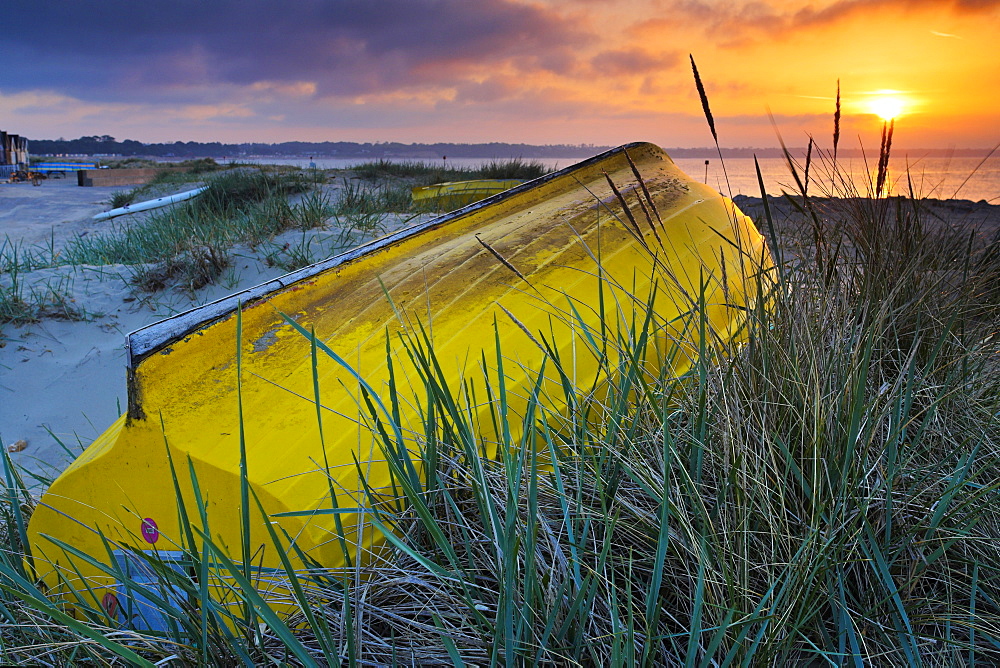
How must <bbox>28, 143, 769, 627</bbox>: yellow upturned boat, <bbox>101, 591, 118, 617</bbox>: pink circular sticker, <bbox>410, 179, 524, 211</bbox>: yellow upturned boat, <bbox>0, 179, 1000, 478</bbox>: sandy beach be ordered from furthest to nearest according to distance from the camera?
<bbox>410, 179, 524, 211</bbox>: yellow upturned boat, <bbox>0, 179, 1000, 478</bbox>: sandy beach, <bbox>101, 591, 118, 617</bbox>: pink circular sticker, <bbox>28, 143, 769, 627</bbox>: yellow upturned boat

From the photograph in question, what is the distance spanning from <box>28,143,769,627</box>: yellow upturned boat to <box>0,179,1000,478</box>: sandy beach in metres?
0.55

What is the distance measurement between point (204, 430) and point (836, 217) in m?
2.35

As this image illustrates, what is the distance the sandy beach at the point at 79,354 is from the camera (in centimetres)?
251

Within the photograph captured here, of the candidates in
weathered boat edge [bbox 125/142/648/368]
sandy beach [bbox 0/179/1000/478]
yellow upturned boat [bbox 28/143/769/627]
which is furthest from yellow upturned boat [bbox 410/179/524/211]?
yellow upturned boat [bbox 28/143/769/627]

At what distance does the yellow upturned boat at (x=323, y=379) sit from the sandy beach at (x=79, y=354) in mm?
553

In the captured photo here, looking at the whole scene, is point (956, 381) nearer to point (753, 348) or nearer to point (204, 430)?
point (753, 348)

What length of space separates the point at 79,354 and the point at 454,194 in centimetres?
361

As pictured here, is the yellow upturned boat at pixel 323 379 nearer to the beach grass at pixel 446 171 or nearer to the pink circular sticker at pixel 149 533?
the pink circular sticker at pixel 149 533

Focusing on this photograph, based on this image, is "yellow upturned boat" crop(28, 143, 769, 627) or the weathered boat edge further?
the weathered boat edge

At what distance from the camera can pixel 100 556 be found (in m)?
1.24

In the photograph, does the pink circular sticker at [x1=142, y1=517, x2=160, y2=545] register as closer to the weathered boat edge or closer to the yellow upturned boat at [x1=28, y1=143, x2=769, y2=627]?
the yellow upturned boat at [x1=28, y1=143, x2=769, y2=627]

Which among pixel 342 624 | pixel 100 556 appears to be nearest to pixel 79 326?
pixel 100 556

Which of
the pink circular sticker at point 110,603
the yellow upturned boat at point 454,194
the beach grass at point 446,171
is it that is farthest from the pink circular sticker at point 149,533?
the beach grass at point 446,171

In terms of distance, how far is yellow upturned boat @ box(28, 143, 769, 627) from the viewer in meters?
1.08
